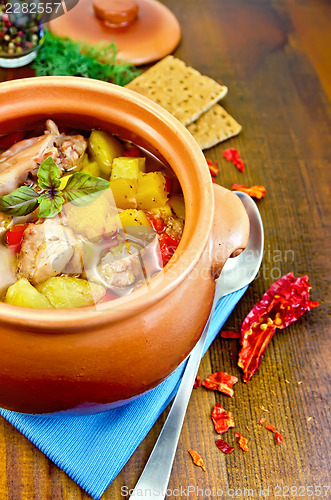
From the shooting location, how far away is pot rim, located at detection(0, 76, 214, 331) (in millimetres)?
979

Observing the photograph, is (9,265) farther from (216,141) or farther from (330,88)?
(330,88)

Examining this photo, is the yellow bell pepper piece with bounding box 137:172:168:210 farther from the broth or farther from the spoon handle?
the spoon handle

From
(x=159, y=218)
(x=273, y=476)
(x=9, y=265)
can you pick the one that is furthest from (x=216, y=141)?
(x=273, y=476)

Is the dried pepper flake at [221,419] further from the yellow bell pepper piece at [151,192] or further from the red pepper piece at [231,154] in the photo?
the red pepper piece at [231,154]

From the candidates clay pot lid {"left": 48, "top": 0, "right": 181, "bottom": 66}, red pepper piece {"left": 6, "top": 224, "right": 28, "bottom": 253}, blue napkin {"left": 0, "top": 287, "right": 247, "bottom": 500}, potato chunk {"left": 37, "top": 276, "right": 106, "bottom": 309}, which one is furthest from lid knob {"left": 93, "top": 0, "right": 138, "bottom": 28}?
blue napkin {"left": 0, "top": 287, "right": 247, "bottom": 500}

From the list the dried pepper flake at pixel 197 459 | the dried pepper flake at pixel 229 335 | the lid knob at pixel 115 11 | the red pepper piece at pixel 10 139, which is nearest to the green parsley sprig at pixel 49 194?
the red pepper piece at pixel 10 139

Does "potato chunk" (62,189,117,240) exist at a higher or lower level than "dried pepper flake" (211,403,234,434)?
higher

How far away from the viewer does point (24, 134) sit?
144cm

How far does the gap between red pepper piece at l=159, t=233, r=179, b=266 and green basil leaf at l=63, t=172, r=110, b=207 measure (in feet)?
0.64

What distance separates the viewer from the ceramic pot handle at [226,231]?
1.26 metres

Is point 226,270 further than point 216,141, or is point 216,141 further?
point 216,141

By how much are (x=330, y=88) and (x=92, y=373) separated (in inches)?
77.3

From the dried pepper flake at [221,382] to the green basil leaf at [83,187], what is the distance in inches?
25.7

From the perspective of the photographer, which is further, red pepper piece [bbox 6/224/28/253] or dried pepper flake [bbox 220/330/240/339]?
dried pepper flake [bbox 220/330/240/339]
